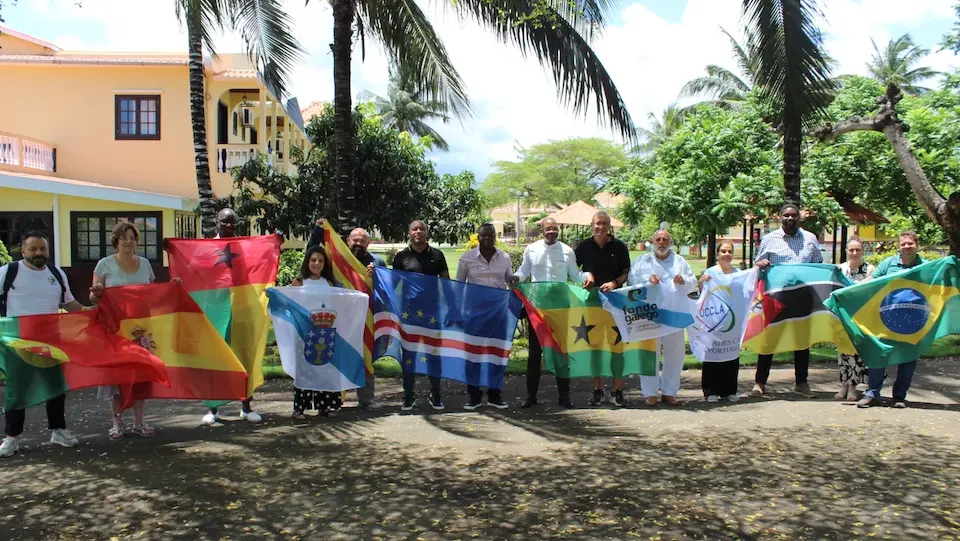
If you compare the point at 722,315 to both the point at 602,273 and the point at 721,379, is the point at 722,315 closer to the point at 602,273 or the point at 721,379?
the point at 721,379

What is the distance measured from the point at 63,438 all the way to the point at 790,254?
751cm

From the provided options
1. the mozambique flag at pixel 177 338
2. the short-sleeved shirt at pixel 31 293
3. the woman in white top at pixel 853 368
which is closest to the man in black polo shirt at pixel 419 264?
the mozambique flag at pixel 177 338

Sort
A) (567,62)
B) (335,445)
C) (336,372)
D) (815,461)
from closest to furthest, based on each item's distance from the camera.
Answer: (815,461) < (335,445) < (336,372) < (567,62)

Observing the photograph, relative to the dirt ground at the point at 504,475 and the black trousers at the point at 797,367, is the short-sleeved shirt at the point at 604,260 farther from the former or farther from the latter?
the black trousers at the point at 797,367

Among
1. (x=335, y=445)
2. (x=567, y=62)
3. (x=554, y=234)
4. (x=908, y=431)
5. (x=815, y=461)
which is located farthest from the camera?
(x=567, y=62)

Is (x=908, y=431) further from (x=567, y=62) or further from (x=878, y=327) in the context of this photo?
(x=567, y=62)

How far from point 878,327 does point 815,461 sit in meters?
2.77

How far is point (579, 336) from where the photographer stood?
27.1ft

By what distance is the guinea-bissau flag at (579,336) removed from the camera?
8.16 m

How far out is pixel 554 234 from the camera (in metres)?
8.06

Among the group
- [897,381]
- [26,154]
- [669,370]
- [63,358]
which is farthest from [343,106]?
[26,154]

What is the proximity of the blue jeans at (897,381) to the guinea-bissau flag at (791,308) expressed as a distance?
2.06 feet

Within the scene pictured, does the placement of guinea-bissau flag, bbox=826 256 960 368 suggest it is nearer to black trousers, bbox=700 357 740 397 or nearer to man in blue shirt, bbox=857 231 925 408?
man in blue shirt, bbox=857 231 925 408

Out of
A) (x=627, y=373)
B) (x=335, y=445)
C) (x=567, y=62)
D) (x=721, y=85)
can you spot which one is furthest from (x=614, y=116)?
(x=721, y=85)
